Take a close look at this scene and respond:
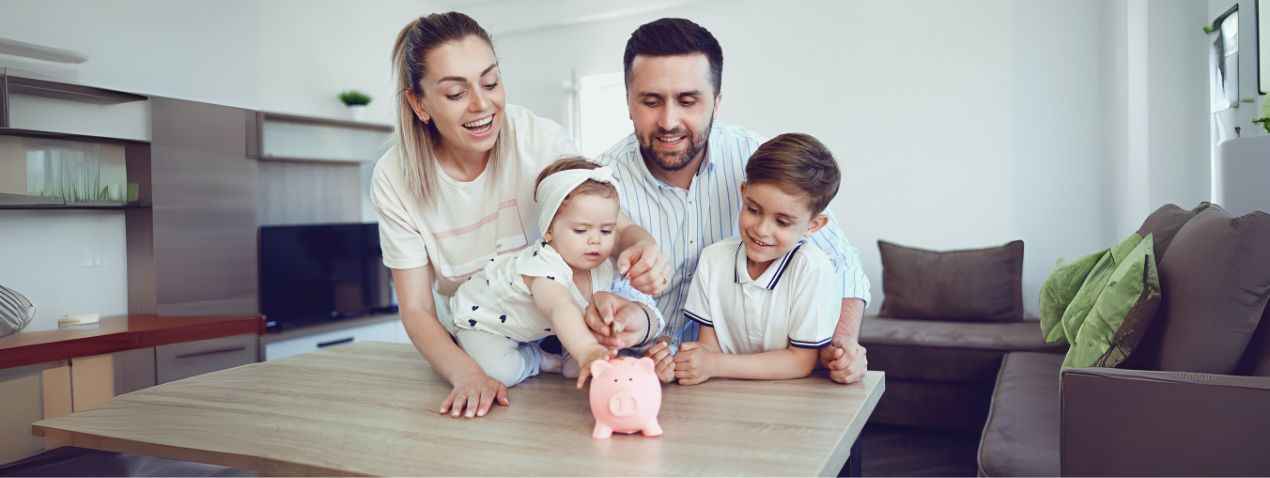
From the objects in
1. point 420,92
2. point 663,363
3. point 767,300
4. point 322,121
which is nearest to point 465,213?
point 420,92

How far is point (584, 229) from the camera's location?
156 cm

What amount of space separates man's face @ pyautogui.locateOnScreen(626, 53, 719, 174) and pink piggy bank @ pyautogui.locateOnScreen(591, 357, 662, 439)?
2.29 ft

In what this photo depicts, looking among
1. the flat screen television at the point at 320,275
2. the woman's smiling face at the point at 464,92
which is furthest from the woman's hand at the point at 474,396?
the flat screen television at the point at 320,275

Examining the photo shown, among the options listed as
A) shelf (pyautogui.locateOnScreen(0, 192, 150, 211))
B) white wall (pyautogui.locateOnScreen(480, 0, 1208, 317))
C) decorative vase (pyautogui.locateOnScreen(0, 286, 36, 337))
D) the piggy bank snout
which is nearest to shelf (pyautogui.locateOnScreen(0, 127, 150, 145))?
shelf (pyautogui.locateOnScreen(0, 192, 150, 211))

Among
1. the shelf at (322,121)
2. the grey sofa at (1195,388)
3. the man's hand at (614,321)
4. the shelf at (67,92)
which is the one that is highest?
the shelf at (322,121)

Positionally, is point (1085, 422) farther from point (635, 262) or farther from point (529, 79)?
point (529, 79)

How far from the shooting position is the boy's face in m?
1.57

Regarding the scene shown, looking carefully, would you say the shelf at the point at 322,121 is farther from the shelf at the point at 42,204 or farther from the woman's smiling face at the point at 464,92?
the woman's smiling face at the point at 464,92

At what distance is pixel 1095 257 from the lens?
2.60 metres

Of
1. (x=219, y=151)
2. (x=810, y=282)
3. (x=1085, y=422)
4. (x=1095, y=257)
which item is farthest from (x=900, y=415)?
(x=219, y=151)

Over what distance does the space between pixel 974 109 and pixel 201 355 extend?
4.67 meters

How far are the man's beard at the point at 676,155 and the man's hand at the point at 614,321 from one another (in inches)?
18.2

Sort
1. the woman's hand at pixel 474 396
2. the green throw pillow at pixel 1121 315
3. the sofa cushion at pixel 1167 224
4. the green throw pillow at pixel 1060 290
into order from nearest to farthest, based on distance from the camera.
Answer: the woman's hand at pixel 474 396
the green throw pillow at pixel 1121 315
the sofa cushion at pixel 1167 224
the green throw pillow at pixel 1060 290

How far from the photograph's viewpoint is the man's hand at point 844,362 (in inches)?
58.3
